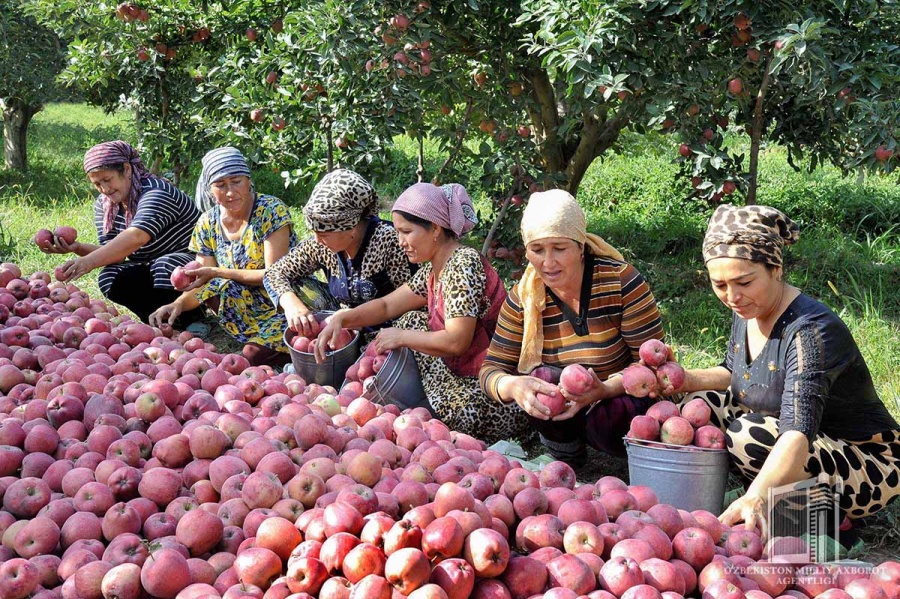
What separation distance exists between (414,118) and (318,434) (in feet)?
9.23

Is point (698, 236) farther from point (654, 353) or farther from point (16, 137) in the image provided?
point (16, 137)

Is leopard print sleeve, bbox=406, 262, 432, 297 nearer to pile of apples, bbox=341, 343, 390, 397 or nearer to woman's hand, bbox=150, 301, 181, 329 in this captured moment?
pile of apples, bbox=341, 343, 390, 397

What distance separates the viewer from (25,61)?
11.5 metres

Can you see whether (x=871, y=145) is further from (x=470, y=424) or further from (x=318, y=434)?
(x=318, y=434)

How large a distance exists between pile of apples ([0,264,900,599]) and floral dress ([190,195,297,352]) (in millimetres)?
1646

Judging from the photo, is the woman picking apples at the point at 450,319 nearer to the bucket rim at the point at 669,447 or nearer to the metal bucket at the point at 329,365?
the metal bucket at the point at 329,365

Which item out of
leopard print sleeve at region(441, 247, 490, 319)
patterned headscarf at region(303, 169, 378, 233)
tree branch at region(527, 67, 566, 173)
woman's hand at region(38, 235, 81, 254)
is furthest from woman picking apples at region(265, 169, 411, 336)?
tree branch at region(527, 67, 566, 173)

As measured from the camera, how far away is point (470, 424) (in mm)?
3512

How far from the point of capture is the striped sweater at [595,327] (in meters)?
3.19

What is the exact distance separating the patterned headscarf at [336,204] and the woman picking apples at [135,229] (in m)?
1.64

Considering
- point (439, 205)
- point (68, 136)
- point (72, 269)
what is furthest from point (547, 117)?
point (68, 136)

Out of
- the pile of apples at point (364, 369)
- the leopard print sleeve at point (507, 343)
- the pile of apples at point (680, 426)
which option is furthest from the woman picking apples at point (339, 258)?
the pile of apples at point (680, 426)

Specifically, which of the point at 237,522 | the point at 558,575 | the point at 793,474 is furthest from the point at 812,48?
the point at 237,522

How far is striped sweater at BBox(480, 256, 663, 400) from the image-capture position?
10.5 feet
